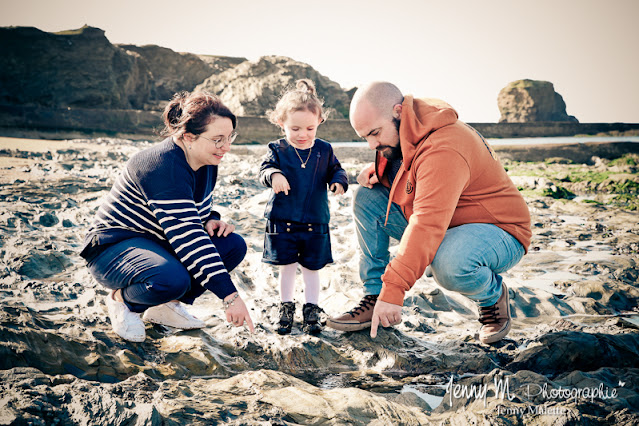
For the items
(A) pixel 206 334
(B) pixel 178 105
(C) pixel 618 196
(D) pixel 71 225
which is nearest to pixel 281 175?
(B) pixel 178 105

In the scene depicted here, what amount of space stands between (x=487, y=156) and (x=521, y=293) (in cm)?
121

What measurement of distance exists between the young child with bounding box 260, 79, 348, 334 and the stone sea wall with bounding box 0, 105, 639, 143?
13445mm

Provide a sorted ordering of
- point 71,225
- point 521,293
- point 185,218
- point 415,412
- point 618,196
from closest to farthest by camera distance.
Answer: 1. point 415,412
2. point 185,218
3. point 521,293
4. point 71,225
5. point 618,196

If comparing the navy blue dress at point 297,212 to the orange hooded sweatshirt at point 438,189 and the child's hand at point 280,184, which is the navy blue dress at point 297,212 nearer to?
the child's hand at point 280,184

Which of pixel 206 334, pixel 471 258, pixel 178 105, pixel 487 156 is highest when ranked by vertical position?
pixel 178 105

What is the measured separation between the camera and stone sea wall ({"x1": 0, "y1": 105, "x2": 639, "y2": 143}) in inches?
611

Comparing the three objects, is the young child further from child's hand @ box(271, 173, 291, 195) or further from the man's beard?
the man's beard

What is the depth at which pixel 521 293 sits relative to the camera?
3.05 meters

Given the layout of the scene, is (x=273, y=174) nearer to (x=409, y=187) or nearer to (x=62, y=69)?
(x=409, y=187)

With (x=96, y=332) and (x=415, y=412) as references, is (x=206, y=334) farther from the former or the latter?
(x=415, y=412)

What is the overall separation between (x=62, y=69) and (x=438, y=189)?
88.3 ft

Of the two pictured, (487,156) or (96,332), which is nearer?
(96,332)

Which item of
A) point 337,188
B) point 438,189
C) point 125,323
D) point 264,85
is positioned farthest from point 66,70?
point 438,189

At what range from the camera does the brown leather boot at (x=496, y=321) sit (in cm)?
239
